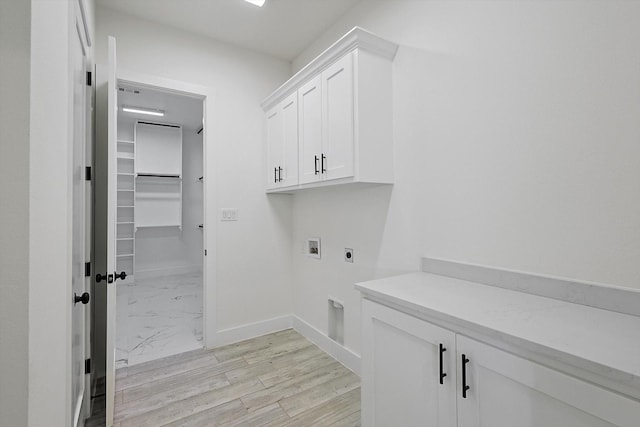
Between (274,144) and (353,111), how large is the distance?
1.15 meters

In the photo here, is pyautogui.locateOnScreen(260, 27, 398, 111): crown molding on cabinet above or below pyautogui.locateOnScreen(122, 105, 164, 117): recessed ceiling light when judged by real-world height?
below

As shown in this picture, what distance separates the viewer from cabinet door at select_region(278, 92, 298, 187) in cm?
247

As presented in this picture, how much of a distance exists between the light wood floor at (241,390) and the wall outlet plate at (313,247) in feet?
2.77

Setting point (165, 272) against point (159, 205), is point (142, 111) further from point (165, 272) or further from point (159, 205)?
point (165, 272)

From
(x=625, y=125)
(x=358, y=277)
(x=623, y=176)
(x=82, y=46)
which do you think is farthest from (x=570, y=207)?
(x=82, y=46)

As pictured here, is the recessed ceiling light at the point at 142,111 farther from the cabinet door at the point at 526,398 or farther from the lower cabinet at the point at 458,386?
the cabinet door at the point at 526,398

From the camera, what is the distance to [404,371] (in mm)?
1242

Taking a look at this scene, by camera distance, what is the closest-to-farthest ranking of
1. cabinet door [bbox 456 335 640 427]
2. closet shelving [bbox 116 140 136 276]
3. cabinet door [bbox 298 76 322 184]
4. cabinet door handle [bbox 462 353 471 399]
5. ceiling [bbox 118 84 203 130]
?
cabinet door [bbox 456 335 640 427]
cabinet door handle [bbox 462 353 471 399]
cabinet door [bbox 298 76 322 184]
ceiling [bbox 118 84 203 130]
closet shelving [bbox 116 140 136 276]

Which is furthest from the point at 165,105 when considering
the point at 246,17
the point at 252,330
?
the point at 252,330

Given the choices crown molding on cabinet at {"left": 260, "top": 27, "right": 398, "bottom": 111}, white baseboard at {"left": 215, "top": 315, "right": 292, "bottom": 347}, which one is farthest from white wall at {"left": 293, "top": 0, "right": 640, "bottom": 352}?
white baseboard at {"left": 215, "top": 315, "right": 292, "bottom": 347}

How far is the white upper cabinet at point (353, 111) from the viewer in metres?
1.85

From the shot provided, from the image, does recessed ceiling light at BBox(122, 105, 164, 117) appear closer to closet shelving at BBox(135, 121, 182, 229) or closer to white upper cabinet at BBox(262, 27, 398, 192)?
closet shelving at BBox(135, 121, 182, 229)

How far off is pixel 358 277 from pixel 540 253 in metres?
1.25

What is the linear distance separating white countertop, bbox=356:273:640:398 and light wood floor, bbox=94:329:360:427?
1.01m
